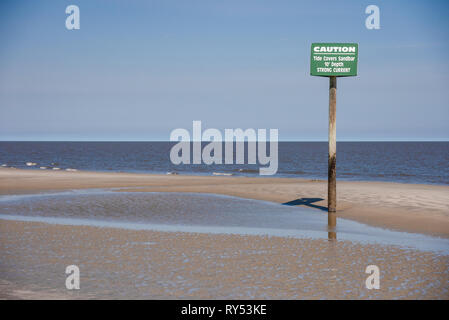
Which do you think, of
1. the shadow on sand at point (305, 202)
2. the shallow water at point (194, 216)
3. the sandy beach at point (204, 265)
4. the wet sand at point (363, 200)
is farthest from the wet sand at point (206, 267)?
the shadow on sand at point (305, 202)

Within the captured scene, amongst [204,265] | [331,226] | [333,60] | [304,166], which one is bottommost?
[304,166]

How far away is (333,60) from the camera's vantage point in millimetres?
15906

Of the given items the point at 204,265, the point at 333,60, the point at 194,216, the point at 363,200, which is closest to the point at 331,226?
the point at 194,216

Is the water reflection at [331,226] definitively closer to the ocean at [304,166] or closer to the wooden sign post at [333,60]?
the wooden sign post at [333,60]

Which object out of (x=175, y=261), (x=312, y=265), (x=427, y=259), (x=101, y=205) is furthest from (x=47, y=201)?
(x=427, y=259)

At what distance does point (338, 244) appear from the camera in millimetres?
12047

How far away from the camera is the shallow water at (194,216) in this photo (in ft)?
44.4

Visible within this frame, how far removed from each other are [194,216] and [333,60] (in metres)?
7.33

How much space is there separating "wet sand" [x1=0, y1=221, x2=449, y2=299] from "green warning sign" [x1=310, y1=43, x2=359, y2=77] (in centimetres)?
627

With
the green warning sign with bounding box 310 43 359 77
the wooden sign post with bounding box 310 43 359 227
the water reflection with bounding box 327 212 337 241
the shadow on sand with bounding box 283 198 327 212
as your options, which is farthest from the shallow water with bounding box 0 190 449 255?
the green warning sign with bounding box 310 43 359 77

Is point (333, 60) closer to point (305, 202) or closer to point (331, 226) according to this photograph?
point (331, 226)

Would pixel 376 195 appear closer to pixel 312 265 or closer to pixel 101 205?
pixel 101 205

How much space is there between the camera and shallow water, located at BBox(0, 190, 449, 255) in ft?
44.4

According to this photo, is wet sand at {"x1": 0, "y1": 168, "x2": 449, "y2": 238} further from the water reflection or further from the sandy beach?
the water reflection
